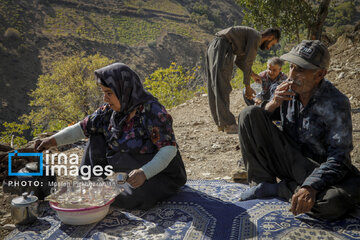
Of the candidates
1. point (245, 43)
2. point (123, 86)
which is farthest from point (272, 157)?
point (245, 43)

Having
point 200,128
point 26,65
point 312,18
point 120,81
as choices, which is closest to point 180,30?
point 26,65

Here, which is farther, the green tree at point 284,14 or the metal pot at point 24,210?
the green tree at point 284,14

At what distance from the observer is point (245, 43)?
15.3 feet

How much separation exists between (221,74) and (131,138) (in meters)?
2.69

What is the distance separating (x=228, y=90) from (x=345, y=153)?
10.0ft

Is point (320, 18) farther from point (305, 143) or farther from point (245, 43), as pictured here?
point (305, 143)

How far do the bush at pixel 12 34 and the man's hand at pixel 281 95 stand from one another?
119ft

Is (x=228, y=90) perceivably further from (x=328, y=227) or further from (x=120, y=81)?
(x=328, y=227)

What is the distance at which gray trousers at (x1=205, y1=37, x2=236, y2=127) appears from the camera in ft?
15.3

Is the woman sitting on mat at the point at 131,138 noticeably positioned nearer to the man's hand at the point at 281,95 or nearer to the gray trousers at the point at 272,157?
the gray trousers at the point at 272,157

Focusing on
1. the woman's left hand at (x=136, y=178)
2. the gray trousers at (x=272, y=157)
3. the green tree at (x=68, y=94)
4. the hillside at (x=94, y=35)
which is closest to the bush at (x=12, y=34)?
the hillside at (x=94, y=35)

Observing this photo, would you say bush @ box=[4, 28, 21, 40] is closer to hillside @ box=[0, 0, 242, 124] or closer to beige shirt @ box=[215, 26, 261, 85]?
hillside @ box=[0, 0, 242, 124]

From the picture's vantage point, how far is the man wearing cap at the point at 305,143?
185cm

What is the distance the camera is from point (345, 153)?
1864 mm
